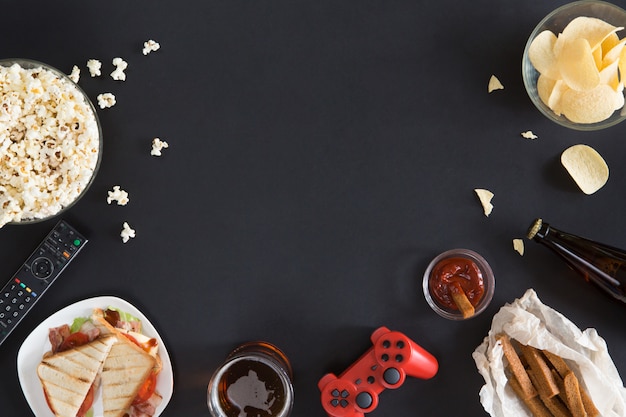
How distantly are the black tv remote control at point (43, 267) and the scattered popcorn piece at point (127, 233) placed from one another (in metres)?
0.10

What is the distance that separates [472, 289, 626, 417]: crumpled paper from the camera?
5.00 ft

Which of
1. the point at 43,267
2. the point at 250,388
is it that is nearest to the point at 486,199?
the point at 250,388

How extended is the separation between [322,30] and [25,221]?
84cm

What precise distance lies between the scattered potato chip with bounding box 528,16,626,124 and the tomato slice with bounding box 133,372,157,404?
115 centimetres

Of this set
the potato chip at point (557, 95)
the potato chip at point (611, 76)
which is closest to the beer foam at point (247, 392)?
the potato chip at point (557, 95)

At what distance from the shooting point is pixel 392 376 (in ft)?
4.96

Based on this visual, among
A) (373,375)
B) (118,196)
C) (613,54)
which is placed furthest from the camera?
(118,196)

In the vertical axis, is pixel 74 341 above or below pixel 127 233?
below

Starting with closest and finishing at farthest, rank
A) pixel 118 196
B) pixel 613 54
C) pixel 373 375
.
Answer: pixel 613 54 < pixel 373 375 < pixel 118 196

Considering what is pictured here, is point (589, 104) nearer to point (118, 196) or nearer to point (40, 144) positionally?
point (118, 196)

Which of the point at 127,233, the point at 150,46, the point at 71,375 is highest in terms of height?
the point at 150,46

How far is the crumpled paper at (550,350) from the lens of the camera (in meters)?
1.53

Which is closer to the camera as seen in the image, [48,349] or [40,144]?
[40,144]

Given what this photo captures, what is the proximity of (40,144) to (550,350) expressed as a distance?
4.13 ft
